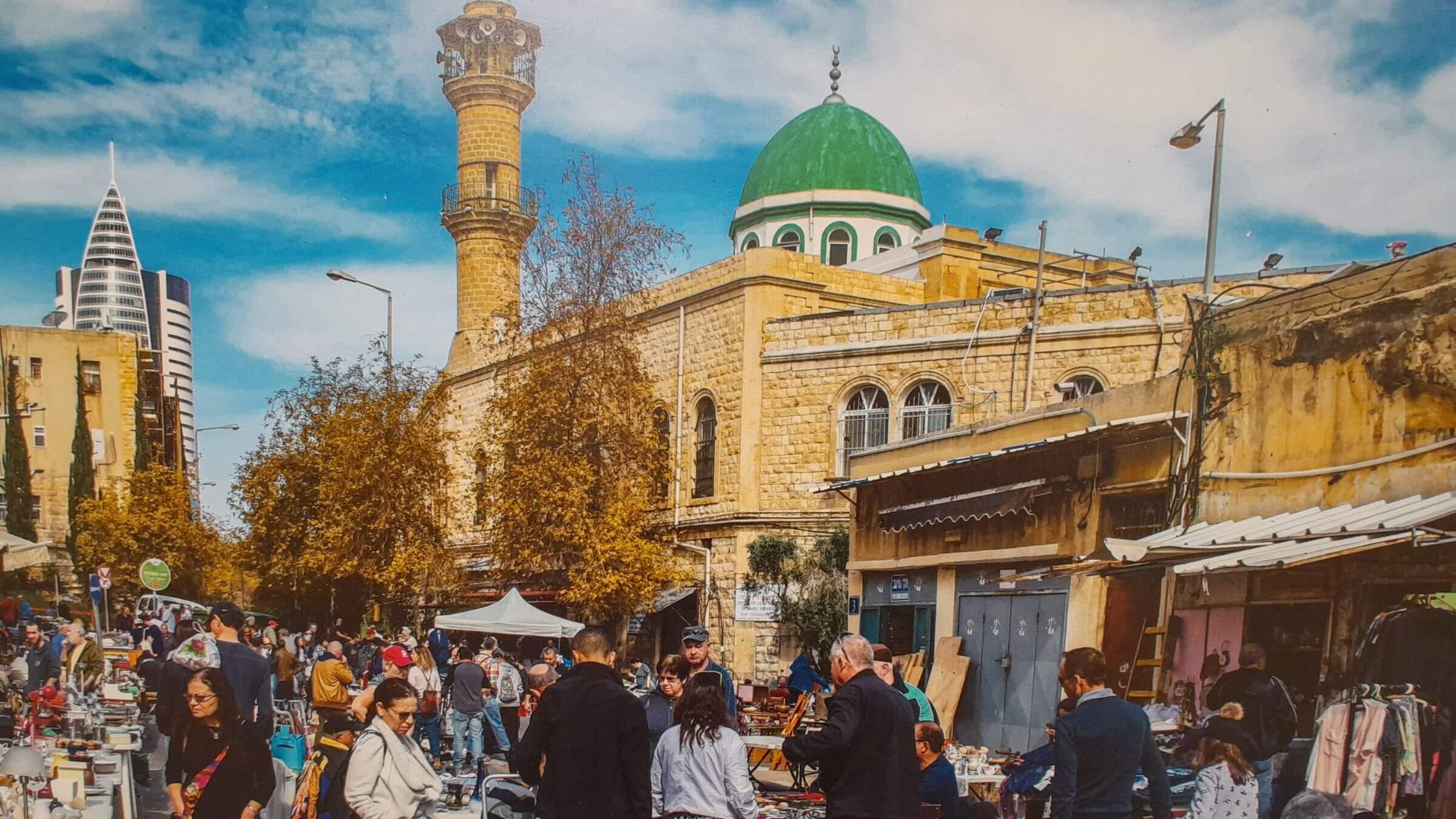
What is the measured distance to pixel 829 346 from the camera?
22625 millimetres

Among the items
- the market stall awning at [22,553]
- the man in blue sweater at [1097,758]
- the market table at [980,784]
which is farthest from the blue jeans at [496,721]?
the man in blue sweater at [1097,758]

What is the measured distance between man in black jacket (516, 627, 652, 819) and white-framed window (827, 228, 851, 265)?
25.8m

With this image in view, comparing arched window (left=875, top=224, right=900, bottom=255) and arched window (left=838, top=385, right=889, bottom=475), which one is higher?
arched window (left=875, top=224, right=900, bottom=255)

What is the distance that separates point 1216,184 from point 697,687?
9.59 m

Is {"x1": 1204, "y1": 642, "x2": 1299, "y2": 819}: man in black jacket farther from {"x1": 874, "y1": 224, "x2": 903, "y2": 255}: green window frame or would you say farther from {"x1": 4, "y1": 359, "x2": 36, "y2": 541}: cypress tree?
{"x1": 874, "y1": 224, "x2": 903, "y2": 255}: green window frame

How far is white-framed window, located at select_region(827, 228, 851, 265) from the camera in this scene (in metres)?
30.6

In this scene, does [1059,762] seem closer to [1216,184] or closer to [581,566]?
[1216,184]

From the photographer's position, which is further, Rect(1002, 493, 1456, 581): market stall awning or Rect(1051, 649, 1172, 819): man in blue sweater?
Rect(1002, 493, 1456, 581): market stall awning

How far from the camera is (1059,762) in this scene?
557cm

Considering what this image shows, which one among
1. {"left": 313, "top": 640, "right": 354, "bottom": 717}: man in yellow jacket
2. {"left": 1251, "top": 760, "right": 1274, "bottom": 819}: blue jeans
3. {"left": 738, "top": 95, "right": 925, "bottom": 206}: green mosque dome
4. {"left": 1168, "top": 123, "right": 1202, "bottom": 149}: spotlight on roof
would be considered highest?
{"left": 738, "top": 95, "right": 925, "bottom": 206}: green mosque dome

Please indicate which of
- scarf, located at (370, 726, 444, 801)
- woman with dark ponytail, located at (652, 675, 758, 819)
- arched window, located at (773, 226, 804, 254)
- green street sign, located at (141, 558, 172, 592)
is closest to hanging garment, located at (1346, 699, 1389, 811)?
woman with dark ponytail, located at (652, 675, 758, 819)

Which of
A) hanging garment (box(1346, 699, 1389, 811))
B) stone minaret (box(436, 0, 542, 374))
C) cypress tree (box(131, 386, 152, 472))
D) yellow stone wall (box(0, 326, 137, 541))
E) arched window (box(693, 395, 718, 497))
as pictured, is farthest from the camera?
stone minaret (box(436, 0, 542, 374))

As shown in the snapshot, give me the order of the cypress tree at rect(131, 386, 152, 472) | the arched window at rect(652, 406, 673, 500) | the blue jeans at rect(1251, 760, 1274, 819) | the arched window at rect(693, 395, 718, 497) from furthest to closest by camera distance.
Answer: the arched window at rect(693, 395, 718, 497)
the arched window at rect(652, 406, 673, 500)
the cypress tree at rect(131, 386, 152, 472)
the blue jeans at rect(1251, 760, 1274, 819)

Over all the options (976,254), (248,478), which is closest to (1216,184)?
(976,254)
